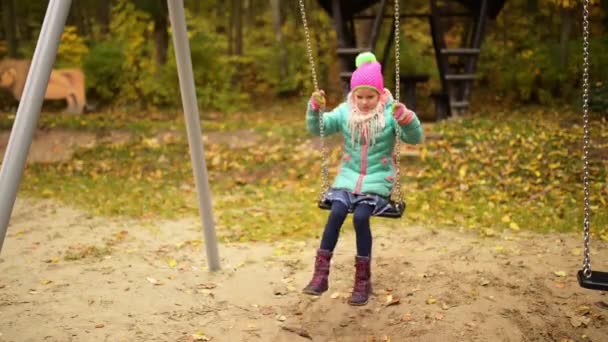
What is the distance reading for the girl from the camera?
3.69 m

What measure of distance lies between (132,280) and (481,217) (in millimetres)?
3258

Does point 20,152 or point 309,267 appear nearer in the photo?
point 20,152

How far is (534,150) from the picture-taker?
7969 millimetres

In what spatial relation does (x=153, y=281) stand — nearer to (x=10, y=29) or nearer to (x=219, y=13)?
(x=10, y=29)

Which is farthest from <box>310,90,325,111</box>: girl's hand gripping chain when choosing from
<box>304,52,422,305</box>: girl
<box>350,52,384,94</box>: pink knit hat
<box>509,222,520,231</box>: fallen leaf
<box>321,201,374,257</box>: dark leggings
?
<box>509,222,520,231</box>: fallen leaf

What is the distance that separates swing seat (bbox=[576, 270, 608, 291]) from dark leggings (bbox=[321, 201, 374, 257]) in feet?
3.76

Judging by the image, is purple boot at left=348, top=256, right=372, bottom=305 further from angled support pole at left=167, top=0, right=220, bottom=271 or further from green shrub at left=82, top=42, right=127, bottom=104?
green shrub at left=82, top=42, right=127, bottom=104

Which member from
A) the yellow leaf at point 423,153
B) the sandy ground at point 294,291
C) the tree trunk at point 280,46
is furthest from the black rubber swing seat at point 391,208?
the tree trunk at point 280,46

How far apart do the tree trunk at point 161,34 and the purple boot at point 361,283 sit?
11779mm

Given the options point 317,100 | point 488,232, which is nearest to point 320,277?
point 317,100

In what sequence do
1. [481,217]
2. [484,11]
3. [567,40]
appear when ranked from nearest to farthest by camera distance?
[481,217] → [484,11] → [567,40]

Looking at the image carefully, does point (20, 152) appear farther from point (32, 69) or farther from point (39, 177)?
point (39, 177)

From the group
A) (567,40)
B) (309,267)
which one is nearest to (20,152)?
(309,267)

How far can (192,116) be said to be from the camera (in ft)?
14.4
